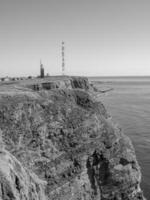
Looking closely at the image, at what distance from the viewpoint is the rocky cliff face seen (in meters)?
18.1

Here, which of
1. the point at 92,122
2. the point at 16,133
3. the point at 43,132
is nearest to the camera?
the point at 16,133

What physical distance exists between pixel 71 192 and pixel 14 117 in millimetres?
8708

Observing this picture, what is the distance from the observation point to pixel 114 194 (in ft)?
70.7

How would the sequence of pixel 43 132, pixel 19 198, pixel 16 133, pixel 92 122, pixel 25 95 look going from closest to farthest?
pixel 19 198 < pixel 16 133 < pixel 43 132 < pixel 25 95 < pixel 92 122

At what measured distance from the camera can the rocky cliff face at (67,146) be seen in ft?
59.3

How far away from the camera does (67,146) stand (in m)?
20.7

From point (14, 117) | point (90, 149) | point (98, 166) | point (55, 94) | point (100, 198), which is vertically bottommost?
point (100, 198)

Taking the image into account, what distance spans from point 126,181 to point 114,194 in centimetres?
188

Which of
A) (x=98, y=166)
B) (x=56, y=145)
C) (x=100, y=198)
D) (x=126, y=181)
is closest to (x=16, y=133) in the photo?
(x=56, y=145)

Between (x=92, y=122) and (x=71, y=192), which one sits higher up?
(x=92, y=122)

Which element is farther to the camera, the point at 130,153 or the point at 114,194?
the point at 130,153

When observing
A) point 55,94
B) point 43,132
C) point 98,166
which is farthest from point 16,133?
point 98,166

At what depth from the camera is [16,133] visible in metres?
17.9

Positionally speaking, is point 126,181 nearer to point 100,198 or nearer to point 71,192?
point 100,198
